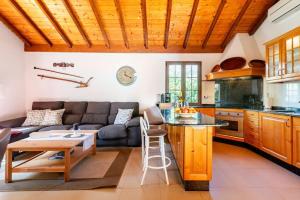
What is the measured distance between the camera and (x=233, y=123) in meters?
4.47

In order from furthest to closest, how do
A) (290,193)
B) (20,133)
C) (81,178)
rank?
(20,133) → (81,178) → (290,193)

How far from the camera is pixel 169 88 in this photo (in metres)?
5.50

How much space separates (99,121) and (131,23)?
8.63ft

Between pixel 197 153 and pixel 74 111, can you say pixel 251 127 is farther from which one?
pixel 74 111

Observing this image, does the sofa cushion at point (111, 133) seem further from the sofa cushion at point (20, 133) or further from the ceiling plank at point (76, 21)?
the ceiling plank at point (76, 21)

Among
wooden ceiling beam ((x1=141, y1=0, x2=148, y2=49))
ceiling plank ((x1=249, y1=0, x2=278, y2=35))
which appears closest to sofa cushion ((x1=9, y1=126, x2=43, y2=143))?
wooden ceiling beam ((x1=141, y1=0, x2=148, y2=49))

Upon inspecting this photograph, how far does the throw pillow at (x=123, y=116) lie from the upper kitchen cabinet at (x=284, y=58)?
10.6 ft

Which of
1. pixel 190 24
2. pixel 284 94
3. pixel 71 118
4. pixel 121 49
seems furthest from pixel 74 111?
pixel 284 94

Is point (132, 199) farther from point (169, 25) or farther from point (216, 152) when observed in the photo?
point (169, 25)

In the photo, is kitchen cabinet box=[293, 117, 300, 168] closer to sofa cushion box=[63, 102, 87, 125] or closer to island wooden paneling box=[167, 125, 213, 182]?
island wooden paneling box=[167, 125, 213, 182]

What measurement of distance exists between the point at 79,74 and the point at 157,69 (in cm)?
232

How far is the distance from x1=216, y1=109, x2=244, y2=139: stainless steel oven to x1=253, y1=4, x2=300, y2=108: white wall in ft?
2.51

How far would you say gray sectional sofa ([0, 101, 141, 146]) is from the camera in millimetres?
4172

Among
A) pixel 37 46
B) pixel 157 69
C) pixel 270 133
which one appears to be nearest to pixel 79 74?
pixel 37 46
